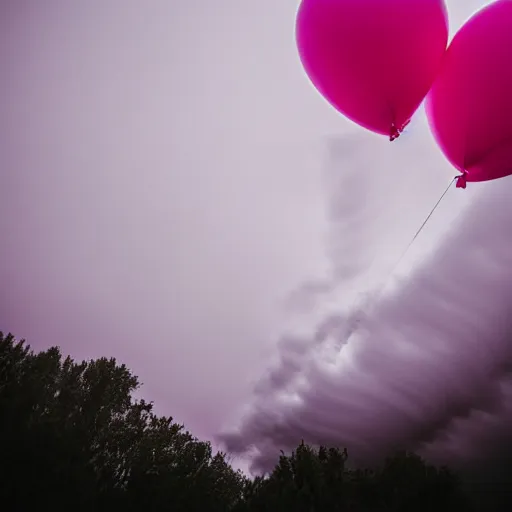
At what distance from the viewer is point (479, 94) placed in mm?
3473

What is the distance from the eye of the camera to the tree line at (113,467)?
21.2 metres

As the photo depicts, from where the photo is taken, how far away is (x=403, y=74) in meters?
3.43

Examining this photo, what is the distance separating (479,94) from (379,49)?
3.95 feet

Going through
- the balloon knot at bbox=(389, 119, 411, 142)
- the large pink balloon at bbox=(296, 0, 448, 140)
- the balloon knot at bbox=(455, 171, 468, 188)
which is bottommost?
the balloon knot at bbox=(455, 171, 468, 188)

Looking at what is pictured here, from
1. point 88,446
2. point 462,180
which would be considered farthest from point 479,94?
point 88,446

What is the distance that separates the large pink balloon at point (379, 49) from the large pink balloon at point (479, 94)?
238 mm

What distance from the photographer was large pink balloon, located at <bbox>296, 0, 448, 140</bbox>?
133 inches

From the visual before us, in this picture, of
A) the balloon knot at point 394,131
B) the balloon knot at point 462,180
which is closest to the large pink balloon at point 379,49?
the balloon knot at point 394,131

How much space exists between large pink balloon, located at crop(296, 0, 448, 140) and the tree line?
80.0 ft

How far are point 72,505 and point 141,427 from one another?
17329 millimetres

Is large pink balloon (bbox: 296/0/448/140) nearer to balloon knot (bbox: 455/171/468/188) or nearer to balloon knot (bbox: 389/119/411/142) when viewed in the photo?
balloon knot (bbox: 389/119/411/142)

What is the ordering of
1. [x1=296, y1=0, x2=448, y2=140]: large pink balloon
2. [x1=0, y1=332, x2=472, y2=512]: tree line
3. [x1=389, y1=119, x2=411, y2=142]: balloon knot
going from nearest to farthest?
[x1=296, y1=0, x2=448, y2=140]: large pink balloon
[x1=389, y1=119, x2=411, y2=142]: balloon knot
[x1=0, y1=332, x2=472, y2=512]: tree line

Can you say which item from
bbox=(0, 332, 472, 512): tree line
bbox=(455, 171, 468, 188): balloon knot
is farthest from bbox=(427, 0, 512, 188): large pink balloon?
bbox=(0, 332, 472, 512): tree line

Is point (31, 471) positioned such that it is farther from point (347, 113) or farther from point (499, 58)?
point (499, 58)
